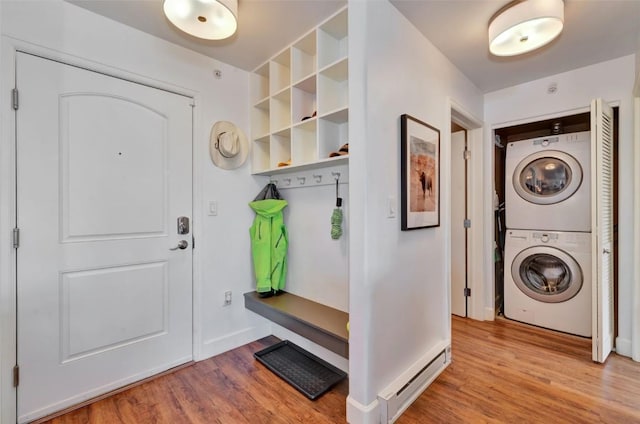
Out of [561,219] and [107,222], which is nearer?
[107,222]

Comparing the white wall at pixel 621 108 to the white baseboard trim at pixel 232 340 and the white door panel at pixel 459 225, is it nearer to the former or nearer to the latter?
the white door panel at pixel 459 225

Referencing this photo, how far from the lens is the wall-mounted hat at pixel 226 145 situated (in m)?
2.24

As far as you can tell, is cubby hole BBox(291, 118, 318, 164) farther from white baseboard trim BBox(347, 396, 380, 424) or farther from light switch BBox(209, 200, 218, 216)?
white baseboard trim BBox(347, 396, 380, 424)

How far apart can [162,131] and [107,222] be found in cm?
71

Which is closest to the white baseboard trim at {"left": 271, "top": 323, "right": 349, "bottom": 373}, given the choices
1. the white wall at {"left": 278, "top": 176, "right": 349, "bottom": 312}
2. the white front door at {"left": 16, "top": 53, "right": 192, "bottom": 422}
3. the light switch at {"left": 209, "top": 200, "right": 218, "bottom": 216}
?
the white wall at {"left": 278, "top": 176, "right": 349, "bottom": 312}

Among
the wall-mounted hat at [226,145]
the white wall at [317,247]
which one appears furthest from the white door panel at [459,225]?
the wall-mounted hat at [226,145]

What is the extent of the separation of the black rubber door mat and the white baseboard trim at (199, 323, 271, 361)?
24 cm

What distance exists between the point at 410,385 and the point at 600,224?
1778mm

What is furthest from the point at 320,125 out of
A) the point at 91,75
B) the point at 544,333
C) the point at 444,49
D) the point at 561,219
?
the point at 544,333

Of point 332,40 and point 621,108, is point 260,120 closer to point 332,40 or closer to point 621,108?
point 332,40

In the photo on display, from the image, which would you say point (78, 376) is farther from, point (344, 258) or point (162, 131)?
point (344, 258)

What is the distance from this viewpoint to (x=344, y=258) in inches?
83.0

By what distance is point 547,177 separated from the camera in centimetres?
274

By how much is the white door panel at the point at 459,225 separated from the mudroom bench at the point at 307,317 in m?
1.63
